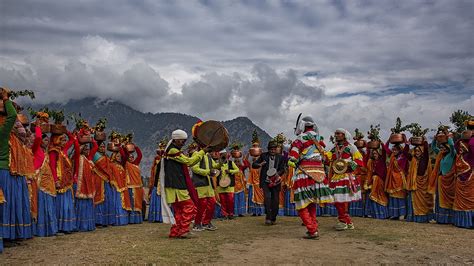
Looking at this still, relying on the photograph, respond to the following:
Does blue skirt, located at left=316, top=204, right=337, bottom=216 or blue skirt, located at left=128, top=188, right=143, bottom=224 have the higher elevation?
blue skirt, located at left=128, top=188, right=143, bottom=224

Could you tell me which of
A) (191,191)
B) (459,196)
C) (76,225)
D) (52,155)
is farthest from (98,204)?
(459,196)

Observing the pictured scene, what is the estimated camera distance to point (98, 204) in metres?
11.0

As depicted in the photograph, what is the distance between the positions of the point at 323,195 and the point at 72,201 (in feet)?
18.1

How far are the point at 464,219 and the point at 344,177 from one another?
3.26 metres

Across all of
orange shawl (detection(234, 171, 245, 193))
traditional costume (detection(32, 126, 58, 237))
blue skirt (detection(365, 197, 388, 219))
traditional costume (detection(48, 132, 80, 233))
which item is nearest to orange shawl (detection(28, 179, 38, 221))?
traditional costume (detection(32, 126, 58, 237))

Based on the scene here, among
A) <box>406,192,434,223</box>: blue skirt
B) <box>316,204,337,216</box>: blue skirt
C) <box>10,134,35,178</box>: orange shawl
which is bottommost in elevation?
<box>316,204,337,216</box>: blue skirt

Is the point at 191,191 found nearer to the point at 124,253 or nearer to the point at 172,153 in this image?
the point at 172,153

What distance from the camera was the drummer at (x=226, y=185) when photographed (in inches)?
498

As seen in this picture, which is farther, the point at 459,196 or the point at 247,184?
the point at 247,184

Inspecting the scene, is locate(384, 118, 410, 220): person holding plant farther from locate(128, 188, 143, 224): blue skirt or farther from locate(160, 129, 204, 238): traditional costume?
locate(128, 188, 143, 224): blue skirt

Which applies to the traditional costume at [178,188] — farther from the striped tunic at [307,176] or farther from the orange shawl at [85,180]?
the orange shawl at [85,180]

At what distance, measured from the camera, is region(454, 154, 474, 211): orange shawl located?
10.1 m

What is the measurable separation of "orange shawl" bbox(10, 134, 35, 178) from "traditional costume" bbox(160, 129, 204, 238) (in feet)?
8.17

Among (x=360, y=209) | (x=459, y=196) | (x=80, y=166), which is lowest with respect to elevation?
(x=360, y=209)
